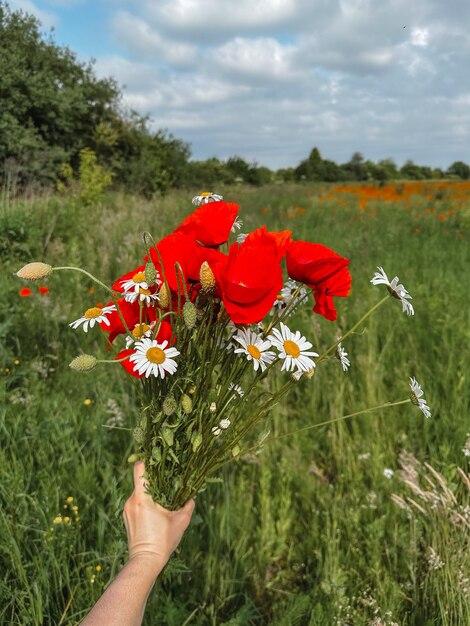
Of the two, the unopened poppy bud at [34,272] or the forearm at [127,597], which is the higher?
the unopened poppy bud at [34,272]

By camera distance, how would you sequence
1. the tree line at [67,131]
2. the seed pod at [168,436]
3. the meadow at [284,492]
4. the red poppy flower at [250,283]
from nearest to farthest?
the red poppy flower at [250,283], the seed pod at [168,436], the meadow at [284,492], the tree line at [67,131]

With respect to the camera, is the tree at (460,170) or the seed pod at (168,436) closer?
the seed pod at (168,436)

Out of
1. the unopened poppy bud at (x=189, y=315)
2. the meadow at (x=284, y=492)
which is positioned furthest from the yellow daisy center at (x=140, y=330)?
the meadow at (x=284, y=492)

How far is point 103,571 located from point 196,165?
20.5 meters

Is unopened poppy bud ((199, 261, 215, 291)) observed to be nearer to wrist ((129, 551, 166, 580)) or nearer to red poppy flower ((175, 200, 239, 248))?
red poppy flower ((175, 200, 239, 248))

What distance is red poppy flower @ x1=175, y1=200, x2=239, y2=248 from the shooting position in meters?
0.86

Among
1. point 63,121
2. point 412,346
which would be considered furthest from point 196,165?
point 412,346

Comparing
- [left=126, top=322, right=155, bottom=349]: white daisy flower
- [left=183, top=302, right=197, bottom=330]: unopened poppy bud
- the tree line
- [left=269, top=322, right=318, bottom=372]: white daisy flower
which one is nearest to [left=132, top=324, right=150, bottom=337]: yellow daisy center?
[left=126, top=322, right=155, bottom=349]: white daisy flower

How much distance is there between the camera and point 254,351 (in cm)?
83

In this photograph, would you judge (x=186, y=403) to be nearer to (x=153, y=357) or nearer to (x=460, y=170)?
(x=153, y=357)

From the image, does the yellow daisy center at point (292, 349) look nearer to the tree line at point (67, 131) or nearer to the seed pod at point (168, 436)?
the seed pod at point (168, 436)

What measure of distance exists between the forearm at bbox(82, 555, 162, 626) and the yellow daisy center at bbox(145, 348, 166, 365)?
38 cm

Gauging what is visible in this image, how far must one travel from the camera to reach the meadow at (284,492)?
150cm

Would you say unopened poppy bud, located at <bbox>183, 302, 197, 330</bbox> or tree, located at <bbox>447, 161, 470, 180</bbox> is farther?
tree, located at <bbox>447, 161, 470, 180</bbox>
